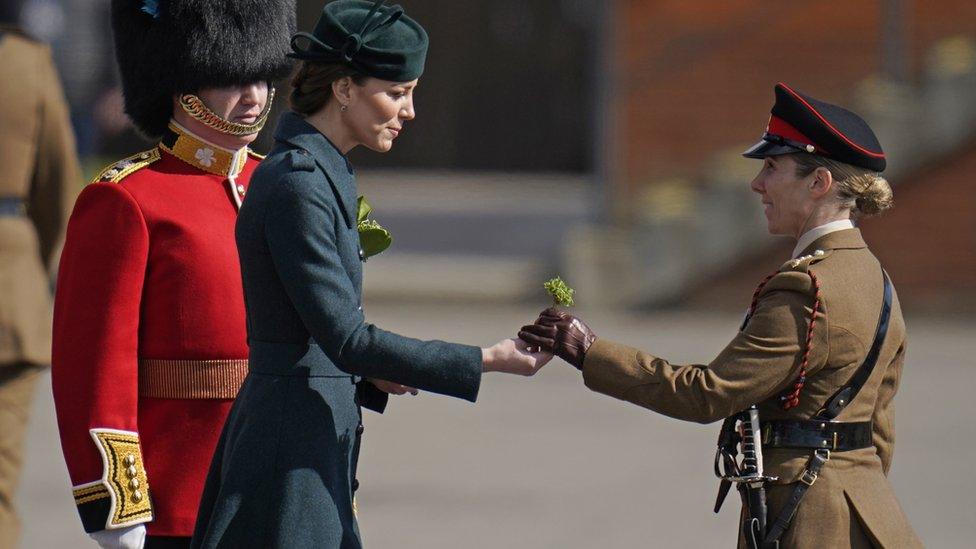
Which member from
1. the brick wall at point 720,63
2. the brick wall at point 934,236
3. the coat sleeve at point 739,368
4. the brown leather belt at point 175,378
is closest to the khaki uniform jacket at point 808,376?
the coat sleeve at point 739,368

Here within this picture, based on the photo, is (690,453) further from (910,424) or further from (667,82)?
(667,82)

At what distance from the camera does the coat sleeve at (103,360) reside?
3.67 metres

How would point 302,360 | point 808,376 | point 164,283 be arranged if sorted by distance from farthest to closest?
point 164,283, point 808,376, point 302,360

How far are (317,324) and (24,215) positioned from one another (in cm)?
231

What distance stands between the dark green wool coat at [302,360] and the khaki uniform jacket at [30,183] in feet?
6.19

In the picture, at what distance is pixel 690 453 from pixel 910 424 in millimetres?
1488

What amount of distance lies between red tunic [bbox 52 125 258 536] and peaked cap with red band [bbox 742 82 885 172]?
1.23 meters

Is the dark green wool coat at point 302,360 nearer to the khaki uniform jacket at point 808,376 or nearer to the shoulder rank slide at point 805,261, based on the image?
the khaki uniform jacket at point 808,376

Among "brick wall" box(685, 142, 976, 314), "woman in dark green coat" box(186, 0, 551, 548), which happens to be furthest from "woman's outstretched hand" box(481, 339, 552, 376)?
"brick wall" box(685, 142, 976, 314)

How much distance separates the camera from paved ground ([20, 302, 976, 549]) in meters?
7.00

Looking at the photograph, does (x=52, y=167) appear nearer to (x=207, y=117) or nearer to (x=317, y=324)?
(x=207, y=117)

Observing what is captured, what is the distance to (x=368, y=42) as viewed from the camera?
3.40m

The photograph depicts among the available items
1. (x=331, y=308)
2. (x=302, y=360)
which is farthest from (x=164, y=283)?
(x=331, y=308)

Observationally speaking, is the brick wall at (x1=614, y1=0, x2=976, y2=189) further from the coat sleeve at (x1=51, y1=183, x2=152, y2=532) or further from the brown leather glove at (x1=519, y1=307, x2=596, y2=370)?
the coat sleeve at (x1=51, y1=183, x2=152, y2=532)
